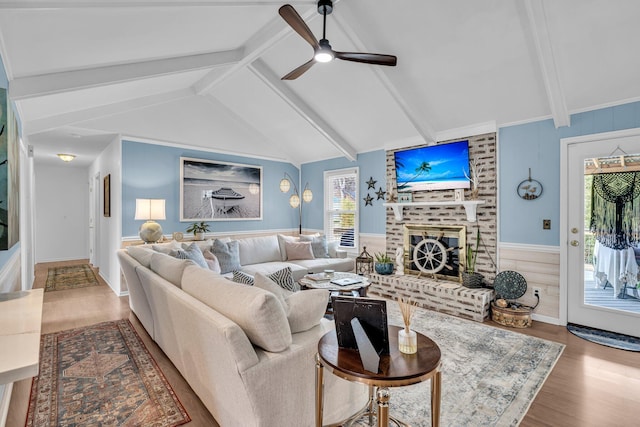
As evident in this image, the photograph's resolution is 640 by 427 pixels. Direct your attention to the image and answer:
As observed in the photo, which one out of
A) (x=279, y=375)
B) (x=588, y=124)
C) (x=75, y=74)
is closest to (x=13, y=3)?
(x=75, y=74)

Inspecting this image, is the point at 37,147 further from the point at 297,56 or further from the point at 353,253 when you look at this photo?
the point at 353,253

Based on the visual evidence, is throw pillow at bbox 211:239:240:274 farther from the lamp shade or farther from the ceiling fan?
the ceiling fan

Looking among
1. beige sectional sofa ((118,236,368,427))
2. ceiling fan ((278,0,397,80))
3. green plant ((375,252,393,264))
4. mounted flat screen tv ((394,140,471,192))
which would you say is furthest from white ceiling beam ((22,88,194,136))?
green plant ((375,252,393,264))

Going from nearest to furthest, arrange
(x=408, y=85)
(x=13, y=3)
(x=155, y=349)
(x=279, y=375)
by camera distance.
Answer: (x=279, y=375)
(x=13, y=3)
(x=155, y=349)
(x=408, y=85)

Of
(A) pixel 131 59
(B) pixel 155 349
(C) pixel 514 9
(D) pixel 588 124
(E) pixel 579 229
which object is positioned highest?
(C) pixel 514 9

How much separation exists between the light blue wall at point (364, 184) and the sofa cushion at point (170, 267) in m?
3.67

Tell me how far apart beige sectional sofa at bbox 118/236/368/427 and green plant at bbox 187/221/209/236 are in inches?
126

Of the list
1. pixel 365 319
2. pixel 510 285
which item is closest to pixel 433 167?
pixel 510 285

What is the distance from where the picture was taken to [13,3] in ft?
5.70

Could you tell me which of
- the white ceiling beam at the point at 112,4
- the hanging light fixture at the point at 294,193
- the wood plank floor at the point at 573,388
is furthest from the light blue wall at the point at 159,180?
the white ceiling beam at the point at 112,4

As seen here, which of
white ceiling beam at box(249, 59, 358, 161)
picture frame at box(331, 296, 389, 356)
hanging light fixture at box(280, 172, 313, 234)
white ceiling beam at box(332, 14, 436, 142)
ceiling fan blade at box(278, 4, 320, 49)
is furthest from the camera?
hanging light fixture at box(280, 172, 313, 234)

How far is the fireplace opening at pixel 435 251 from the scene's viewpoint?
445cm

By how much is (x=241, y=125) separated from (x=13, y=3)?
4.31 meters

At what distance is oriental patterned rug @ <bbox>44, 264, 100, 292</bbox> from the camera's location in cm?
540
